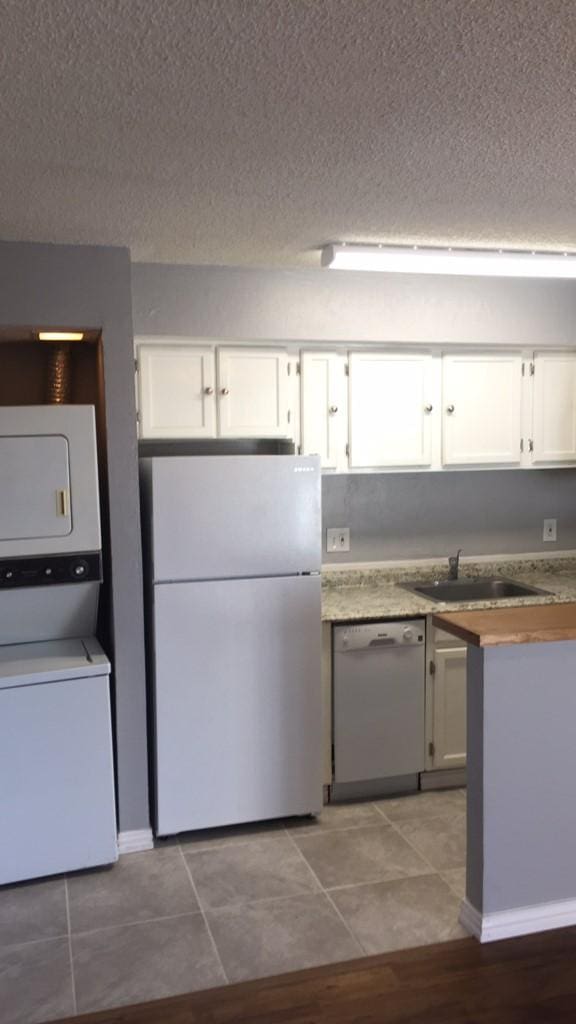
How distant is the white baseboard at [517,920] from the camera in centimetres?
263

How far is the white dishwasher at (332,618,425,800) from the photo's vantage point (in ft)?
11.6

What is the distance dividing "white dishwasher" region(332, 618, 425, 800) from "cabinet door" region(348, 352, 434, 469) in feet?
2.44

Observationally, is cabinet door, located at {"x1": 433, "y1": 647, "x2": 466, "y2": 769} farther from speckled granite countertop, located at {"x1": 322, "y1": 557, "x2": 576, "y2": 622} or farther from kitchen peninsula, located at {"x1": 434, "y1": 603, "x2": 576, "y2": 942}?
kitchen peninsula, located at {"x1": 434, "y1": 603, "x2": 576, "y2": 942}

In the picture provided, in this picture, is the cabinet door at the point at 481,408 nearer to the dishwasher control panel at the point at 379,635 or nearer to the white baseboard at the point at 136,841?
the dishwasher control panel at the point at 379,635

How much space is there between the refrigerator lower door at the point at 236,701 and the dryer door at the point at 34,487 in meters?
0.47

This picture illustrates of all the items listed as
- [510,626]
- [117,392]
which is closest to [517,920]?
[510,626]

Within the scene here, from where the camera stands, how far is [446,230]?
2.91 m

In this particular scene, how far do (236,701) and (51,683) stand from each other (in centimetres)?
73

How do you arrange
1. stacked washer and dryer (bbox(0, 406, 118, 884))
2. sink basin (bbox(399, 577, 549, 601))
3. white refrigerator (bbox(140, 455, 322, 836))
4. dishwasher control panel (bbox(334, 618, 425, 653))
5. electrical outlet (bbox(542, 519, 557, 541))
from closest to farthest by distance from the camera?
stacked washer and dryer (bbox(0, 406, 118, 884)) → white refrigerator (bbox(140, 455, 322, 836)) → dishwasher control panel (bbox(334, 618, 425, 653)) → sink basin (bbox(399, 577, 549, 601)) → electrical outlet (bbox(542, 519, 557, 541))

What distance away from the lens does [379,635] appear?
11.6 ft

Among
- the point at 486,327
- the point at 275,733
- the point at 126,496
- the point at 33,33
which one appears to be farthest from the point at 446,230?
the point at 275,733

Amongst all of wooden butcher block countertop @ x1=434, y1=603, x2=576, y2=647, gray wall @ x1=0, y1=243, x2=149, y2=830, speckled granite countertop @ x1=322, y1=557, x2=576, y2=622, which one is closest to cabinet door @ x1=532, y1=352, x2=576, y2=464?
Result: speckled granite countertop @ x1=322, y1=557, x2=576, y2=622

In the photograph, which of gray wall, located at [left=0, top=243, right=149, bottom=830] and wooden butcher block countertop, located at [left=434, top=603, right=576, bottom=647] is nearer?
wooden butcher block countertop, located at [left=434, top=603, right=576, bottom=647]

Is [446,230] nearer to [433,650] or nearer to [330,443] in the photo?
[330,443]
